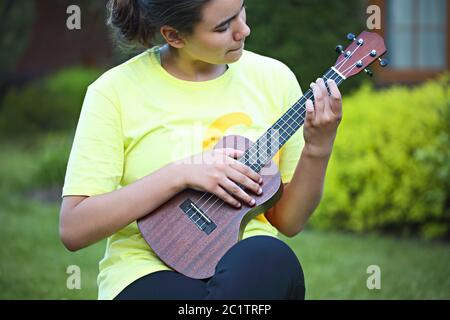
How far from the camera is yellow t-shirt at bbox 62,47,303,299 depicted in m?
2.50

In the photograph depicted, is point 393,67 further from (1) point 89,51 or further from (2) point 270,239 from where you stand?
(2) point 270,239

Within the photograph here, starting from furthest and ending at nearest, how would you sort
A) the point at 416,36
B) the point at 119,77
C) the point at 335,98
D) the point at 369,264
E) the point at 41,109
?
the point at 41,109 → the point at 416,36 → the point at 369,264 → the point at 119,77 → the point at 335,98

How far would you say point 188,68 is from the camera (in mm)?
2666

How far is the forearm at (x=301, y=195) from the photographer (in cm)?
256

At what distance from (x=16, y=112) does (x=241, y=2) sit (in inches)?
307

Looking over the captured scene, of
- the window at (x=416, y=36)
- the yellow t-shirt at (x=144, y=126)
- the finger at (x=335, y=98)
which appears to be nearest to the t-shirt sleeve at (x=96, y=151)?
the yellow t-shirt at (x=144, y=126)

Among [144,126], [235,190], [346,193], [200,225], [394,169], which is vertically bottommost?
[346,193]

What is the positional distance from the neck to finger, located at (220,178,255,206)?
1.29 ft

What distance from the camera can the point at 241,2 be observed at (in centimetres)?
250

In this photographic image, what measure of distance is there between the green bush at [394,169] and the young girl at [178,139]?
3041 mm

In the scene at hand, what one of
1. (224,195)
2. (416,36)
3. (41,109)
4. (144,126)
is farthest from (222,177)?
(41,109)

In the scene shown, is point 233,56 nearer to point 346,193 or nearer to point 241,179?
point 241,179

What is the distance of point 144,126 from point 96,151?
0.55 ft

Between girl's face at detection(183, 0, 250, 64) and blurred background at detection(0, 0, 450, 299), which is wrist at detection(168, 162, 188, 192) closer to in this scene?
girl's face at detection(183, 0, 250, 64)
